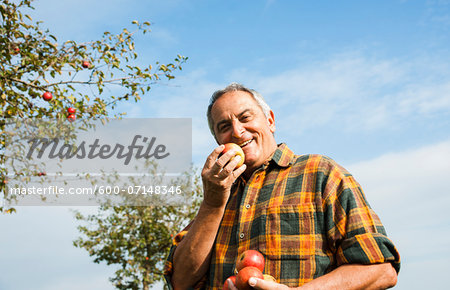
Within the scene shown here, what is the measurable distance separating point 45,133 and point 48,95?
646mm

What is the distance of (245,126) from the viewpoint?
2967 mm

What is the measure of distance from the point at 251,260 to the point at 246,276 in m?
0.15

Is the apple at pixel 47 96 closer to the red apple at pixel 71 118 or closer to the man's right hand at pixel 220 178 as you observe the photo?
the red apple at pixel 71 118

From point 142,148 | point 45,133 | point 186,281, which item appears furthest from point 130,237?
point 186,281

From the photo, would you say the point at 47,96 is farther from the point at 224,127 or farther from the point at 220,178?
the point at 220,178

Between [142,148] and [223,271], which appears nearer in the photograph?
[223,271]

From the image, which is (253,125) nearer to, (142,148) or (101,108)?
(101,108)

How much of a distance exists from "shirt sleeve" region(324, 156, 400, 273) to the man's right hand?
593 mm

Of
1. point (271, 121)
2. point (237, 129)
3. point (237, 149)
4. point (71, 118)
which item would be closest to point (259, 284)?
point (237, 149)

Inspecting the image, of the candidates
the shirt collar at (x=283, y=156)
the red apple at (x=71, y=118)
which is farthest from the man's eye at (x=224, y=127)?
the red apple at (x=71, y=118)

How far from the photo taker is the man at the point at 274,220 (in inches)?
90.0

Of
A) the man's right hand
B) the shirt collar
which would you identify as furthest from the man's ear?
the man's right hand

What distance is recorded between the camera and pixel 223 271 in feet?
8.64

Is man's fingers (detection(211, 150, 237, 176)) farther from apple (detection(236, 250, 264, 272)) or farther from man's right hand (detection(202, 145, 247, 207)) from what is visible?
apple (detection(236, 250, 264, 272))
